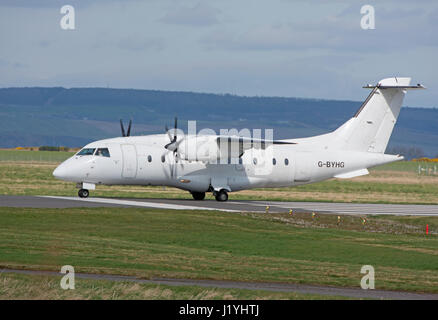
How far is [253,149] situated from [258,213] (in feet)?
27.6

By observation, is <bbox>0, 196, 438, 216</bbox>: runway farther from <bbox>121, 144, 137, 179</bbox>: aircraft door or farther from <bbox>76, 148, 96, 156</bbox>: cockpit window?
<bbox>76, 148, 96, 156</bbox>: cockpit window

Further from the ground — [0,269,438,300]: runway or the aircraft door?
the aircraft door

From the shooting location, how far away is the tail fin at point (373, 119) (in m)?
47.3

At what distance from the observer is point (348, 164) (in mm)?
47031

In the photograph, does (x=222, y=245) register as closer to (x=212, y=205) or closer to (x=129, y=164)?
(x=212, y=205)

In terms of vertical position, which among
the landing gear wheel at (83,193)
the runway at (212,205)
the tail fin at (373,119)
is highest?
the tail fin at (373,119)

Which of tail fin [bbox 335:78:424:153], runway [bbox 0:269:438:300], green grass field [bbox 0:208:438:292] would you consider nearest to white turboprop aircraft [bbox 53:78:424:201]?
tail fin [bbox 335:78:424:153]

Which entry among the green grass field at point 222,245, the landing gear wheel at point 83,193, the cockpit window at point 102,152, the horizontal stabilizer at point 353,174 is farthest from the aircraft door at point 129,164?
the horizontal stabilizer at point 353,174

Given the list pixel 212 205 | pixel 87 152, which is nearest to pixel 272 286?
pixel 212 205

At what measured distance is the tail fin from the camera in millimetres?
47312

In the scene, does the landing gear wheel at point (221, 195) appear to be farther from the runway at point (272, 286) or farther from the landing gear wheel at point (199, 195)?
the runway at point (272, 286)

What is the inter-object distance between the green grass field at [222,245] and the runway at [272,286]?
59 centimetres

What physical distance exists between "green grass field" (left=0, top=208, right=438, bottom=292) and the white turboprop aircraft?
6.00 metres
